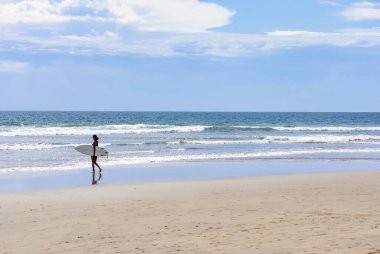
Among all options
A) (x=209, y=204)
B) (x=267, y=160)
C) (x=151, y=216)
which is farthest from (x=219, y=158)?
(x=151, y=216)

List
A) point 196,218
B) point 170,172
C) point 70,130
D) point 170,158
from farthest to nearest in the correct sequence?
1. point 70,130
2. point 170,158
3. point 170,172
4. point 196,218

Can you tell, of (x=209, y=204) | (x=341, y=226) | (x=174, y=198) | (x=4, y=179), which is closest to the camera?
(x=341, y=226)

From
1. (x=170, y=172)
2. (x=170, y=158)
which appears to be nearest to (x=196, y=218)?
(x=170, y=172)

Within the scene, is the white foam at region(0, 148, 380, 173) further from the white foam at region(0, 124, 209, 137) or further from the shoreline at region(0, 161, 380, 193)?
the white foam at region(0, 124, 209, 137)

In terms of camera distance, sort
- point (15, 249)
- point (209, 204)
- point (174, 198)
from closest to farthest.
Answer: point (15, 249) < point (209, 204) < point (174, 198)

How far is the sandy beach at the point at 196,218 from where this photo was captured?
7843 mm

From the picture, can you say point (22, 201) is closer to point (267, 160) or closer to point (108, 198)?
point (108, 198)

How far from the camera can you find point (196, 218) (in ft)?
33.3

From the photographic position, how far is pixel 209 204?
11914mm

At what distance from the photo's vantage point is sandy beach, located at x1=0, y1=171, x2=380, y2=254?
309 inches

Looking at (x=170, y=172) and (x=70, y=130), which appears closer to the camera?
(x=170, y=172)

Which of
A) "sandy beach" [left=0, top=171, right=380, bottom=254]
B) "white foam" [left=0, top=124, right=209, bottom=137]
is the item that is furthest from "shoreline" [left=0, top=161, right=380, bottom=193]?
"white foam" [left=0, top=124, right=209, bottom=137]

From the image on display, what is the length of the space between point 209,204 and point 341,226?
12.0ft

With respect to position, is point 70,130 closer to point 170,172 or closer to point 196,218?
point 170,172
